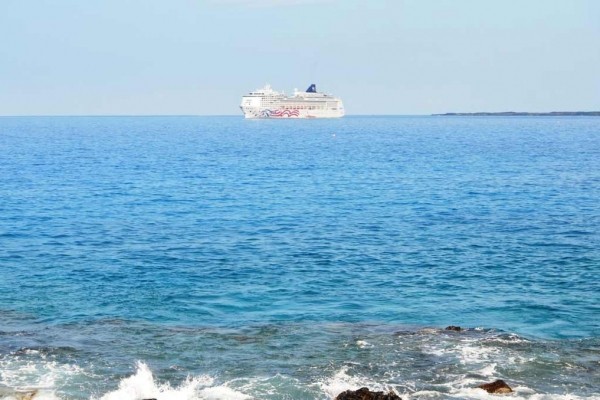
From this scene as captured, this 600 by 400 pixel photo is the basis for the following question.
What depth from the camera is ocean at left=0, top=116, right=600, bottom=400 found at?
20.6 metres

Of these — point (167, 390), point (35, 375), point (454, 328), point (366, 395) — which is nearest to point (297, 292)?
point (454, 328)

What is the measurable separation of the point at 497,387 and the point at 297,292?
11640 millimetres

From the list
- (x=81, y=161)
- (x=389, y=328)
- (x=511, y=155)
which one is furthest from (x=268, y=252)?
(x=511, y=155)

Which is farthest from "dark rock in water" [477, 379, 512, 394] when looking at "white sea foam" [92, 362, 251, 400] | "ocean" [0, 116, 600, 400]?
"white sea foam" [92, 362, 251, 400]

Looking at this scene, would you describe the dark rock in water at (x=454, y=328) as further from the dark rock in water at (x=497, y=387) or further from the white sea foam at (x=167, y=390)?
the white sea foam at (x=167, y=390)

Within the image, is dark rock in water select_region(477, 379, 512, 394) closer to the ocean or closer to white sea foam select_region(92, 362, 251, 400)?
the ocean

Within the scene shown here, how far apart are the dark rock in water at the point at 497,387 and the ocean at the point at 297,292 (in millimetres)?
277

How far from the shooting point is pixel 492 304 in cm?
2773

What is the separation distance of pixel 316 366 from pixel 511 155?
86487 millimetres

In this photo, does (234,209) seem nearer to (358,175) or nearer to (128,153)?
(358,175)

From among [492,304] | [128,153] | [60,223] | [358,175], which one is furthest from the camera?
[128,153]

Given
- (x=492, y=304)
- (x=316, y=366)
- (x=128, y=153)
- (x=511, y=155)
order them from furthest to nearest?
(x=128, y=153)
(x=511, y=155)
(x=492, y=304)
(x=316, y=366)

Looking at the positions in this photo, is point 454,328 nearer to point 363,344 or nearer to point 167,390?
point 363,344

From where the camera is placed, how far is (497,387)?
751 inches
